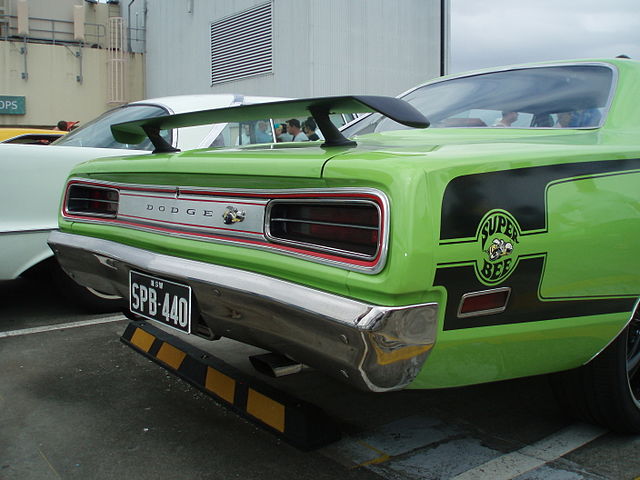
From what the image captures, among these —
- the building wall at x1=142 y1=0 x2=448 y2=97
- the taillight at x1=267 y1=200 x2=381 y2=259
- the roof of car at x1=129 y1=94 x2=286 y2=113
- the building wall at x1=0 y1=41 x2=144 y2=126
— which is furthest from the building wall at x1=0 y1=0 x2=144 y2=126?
the taillight at x1=267 y1=200 x2=381 y2=259

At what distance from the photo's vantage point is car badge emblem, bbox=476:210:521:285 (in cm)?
174

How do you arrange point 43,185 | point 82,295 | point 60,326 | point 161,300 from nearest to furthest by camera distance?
point 161,300
point 43,185
point 60,326
point 82,295

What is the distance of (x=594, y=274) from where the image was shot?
201cm

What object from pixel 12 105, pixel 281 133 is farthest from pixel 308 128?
pixel 12 105

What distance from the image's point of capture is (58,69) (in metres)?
20.2

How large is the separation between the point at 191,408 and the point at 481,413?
122 cm

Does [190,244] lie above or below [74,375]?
above

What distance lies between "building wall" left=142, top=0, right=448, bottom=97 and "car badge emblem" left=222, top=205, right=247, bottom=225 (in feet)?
41.0

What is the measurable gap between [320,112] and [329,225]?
383 millimetres

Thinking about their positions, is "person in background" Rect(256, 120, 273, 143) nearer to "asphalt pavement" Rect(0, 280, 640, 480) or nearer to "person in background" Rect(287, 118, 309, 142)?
"person in background" Rect(287, 118, 309, 142)

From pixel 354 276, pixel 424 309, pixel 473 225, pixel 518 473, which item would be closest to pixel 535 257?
pixel 473 225

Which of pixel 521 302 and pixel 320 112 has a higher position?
pixel 320 112

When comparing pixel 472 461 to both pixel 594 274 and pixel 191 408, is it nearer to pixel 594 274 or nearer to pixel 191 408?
pixel 594 274

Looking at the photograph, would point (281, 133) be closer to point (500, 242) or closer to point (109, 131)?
point (109, 131)
